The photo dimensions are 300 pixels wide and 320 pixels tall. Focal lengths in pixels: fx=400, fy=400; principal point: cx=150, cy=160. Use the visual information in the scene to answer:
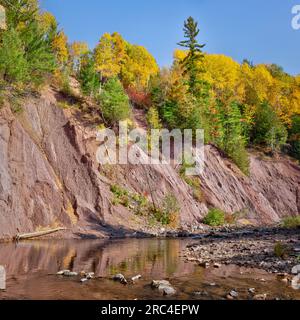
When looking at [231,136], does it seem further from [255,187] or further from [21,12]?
[21,12]

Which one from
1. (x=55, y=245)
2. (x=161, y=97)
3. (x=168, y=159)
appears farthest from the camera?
(x=161, y=97)

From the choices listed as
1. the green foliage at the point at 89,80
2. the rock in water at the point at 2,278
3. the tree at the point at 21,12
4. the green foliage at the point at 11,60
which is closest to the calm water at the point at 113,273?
the rock in water at the point at 2,278

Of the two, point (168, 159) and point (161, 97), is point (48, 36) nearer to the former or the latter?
point (161, 97)

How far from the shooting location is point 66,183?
114 ft

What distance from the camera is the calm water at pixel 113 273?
39.3 feet

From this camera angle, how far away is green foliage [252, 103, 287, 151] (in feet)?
221

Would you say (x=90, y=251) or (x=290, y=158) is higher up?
(x=290, y=158)

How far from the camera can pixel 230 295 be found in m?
Result: 11.7

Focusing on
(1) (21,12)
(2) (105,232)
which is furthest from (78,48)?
(2) (105,232)

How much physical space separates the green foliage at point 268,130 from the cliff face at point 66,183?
18.9 meters

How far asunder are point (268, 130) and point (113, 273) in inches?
2272

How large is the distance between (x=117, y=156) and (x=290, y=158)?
1483 inches

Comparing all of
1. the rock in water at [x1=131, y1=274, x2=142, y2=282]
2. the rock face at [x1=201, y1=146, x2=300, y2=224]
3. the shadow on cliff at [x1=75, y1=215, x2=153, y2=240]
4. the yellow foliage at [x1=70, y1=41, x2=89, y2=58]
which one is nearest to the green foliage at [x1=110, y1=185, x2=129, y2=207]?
the shadow on cliff at [x1=75, y1=215, x2=153, y2=240]
